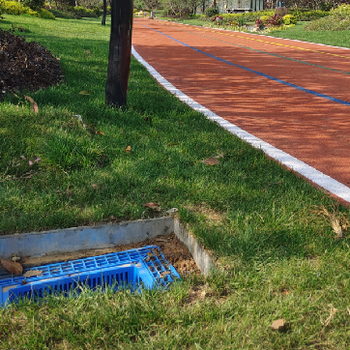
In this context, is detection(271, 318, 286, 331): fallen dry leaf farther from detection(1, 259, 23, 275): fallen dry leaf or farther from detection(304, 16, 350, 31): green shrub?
detection(304, 16, 350, 31): green shrub

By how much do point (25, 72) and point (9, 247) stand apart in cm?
439

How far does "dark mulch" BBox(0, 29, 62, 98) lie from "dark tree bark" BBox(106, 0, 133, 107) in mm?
1552

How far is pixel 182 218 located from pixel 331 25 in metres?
26.1

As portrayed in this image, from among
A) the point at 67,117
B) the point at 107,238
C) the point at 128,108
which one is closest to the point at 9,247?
the point at 107,238

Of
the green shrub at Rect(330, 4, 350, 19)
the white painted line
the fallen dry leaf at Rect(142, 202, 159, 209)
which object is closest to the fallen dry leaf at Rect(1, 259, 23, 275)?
the fallen dry leaf at Rect(142, 202, 159, 209)

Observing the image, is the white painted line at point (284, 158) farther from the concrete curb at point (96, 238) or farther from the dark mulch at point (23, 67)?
the dark mulch at point (23, 67)

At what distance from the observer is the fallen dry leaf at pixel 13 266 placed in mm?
2818

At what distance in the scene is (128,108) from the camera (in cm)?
593

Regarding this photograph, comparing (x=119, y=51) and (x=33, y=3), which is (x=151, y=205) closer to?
(x=119, y=51)

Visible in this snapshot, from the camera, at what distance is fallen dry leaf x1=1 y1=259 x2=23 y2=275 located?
282 centimetres

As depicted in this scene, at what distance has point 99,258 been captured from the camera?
300cm

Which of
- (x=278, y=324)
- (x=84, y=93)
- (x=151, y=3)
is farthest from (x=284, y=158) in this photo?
(x=151, y=3)

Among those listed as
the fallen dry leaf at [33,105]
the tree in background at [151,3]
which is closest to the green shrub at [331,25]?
the fallen dry leaf at [33,105]

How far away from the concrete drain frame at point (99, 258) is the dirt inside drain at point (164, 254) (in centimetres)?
3
